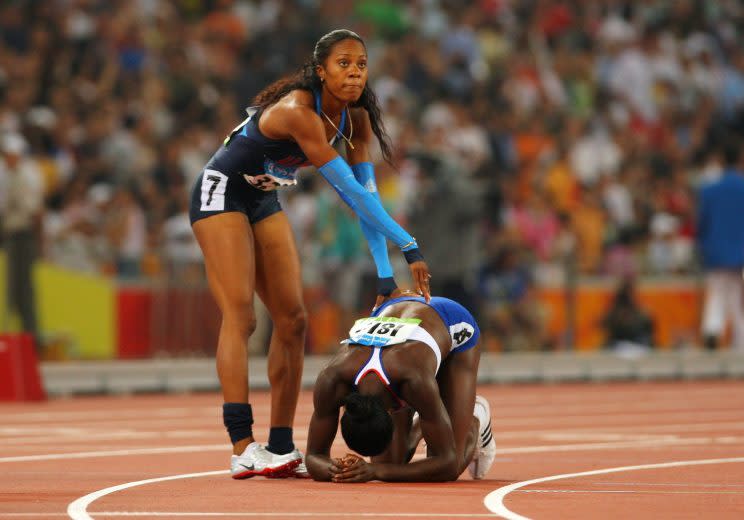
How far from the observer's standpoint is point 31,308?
1667 cm

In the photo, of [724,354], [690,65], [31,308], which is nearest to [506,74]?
[690,65]

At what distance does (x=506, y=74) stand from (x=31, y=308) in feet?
36.0

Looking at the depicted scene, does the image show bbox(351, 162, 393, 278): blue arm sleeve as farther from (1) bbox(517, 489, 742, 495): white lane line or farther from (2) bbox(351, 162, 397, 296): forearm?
(1) bbox(517, 489, 742, 495): white lane line

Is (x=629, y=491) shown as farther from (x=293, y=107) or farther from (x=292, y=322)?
(x=293, y=107)

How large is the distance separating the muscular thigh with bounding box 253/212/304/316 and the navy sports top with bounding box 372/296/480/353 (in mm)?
508

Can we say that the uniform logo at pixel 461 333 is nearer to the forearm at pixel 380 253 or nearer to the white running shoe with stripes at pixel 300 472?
the forearm at pixel 380 253

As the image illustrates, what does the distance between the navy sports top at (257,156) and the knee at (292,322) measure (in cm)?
72

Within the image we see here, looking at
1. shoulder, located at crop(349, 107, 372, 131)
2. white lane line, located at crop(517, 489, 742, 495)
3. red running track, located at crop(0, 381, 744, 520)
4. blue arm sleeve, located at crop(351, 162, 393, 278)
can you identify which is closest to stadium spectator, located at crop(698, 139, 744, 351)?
red running track, located at crop(0, 381, 744, 520)

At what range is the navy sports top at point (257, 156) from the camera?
898cm

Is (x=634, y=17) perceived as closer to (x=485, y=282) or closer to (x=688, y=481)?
(x=485, y=282)

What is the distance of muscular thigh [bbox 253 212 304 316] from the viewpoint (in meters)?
9.16

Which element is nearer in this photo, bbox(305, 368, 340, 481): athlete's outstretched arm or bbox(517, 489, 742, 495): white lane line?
bbox(517, 489, 742, 495): white lane line

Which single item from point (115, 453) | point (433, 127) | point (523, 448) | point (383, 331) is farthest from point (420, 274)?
point (433, 127)

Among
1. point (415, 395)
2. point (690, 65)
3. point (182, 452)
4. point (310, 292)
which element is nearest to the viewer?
point (415, 395)
